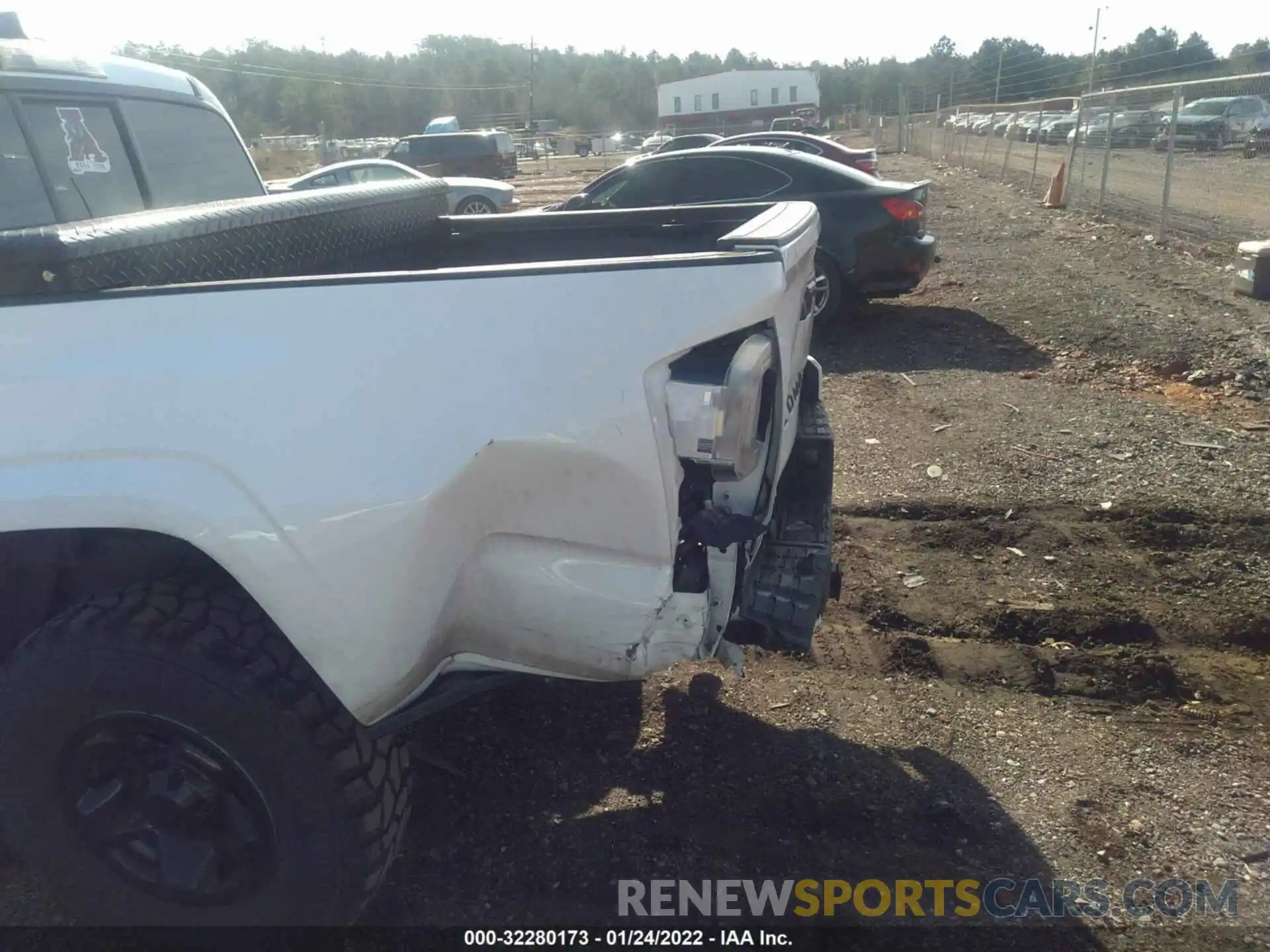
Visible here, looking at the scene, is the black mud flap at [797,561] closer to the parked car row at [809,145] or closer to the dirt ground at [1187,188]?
the dirt ground at [1187,188]

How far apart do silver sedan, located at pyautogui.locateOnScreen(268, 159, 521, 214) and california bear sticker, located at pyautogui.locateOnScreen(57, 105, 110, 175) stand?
10176 mm

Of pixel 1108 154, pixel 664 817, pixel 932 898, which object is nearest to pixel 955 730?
pixel 932 898

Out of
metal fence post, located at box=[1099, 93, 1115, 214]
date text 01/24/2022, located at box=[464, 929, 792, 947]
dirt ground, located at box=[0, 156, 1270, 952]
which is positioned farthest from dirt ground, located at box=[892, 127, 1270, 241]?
date text 01/24/2022, located at box=[464, 929, 792, 947]

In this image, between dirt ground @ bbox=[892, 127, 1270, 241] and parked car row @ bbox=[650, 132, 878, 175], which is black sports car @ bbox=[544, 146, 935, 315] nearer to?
dirt ground @ bbox=[892, 127, 1270, 241]

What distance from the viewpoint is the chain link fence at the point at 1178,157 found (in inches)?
413

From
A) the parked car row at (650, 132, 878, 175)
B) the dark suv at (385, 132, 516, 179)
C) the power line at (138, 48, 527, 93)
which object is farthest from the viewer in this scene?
the power line at (138, 48, 527, 93)

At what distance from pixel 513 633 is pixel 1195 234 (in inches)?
485

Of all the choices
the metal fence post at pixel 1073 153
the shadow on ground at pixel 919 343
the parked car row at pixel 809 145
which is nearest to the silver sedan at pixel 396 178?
the parked car row at pixel 809 145

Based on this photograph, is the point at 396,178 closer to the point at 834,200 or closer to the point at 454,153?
the point at 834,200

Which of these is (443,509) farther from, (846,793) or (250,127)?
(250,127)

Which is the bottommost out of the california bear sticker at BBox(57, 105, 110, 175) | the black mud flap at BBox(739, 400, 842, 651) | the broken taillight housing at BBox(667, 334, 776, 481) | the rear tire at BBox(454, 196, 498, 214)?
the rear tire at BBox(454, 196, 498, 214)

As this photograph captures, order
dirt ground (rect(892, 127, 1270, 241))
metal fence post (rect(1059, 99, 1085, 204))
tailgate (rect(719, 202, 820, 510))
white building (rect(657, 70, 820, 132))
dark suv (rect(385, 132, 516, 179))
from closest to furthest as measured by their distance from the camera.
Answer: tailgate (rect(719, 202, 820, 510))
dirt ground (rect(892, 127, 1270, 241))
metal fence post (rect(1059, 99, 1085, 204))
dark suv (rect(385, 132, 516, 179))
white building (rect(657, 70, 820, 132))

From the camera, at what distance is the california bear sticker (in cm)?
302

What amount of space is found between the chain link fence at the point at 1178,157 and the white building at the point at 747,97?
53.5 m
